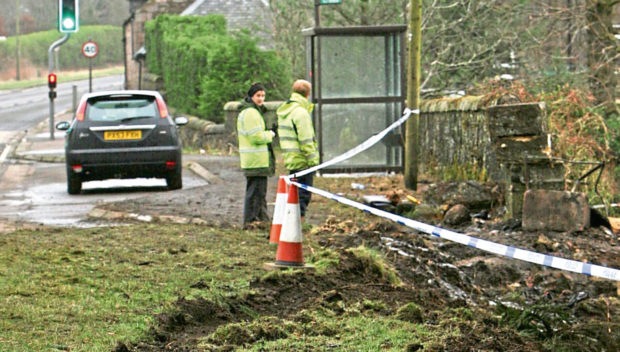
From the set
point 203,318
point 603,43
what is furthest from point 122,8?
point 203,318

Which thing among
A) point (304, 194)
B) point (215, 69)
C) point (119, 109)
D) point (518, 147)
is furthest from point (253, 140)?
point (215, 69)

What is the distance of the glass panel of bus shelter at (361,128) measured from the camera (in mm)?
17484

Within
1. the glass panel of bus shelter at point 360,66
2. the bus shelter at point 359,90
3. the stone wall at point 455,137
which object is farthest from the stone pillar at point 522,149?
the glass panel of bus shelter at point 360,66

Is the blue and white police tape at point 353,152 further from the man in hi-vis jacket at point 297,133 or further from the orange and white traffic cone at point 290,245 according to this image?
the orange and white traffic cone at point 290,245

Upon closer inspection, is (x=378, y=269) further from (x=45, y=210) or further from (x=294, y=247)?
(x=45, y=210)

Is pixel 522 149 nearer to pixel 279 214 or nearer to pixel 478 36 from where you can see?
pixel 279 214

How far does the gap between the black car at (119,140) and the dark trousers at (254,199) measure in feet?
17.2

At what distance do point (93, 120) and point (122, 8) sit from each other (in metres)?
91.1

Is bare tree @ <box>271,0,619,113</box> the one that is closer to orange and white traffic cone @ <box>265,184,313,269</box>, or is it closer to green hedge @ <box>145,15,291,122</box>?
green hedge @ <box>145,15,291,122</box>

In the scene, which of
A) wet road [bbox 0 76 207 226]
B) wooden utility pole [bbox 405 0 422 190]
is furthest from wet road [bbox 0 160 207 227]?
wooden utility pole [bbox 405 0 422 190]

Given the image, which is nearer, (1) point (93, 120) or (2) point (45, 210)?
(2) point (45, 210)

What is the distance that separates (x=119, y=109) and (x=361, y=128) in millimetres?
3800

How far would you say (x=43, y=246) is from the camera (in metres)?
10.1

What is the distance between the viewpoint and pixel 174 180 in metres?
17.4
